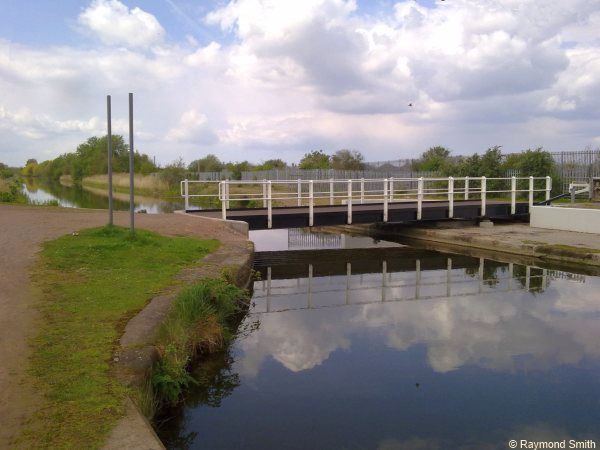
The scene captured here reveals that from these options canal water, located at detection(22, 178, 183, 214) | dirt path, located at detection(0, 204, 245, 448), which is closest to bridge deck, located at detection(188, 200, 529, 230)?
dirt path, located at detection(0, 204, 245, 448)

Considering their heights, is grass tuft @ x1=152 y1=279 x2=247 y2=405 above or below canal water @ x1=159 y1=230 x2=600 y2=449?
above

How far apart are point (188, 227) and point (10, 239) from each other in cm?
445

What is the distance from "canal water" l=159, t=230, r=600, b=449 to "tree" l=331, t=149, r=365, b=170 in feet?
123

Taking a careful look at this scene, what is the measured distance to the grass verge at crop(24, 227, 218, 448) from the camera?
3.97 metres

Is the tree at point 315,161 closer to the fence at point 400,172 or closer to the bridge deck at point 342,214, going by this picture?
the fence at point 400,172

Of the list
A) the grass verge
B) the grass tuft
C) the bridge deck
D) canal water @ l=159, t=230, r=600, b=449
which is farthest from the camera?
the bridge deck

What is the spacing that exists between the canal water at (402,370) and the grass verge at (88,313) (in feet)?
3.18

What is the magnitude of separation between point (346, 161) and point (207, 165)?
831 inches

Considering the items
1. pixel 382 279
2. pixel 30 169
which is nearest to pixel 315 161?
pixel 382 279

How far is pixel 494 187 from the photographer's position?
32.1 m

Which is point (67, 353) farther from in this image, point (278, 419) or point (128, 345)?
point (278, 419)

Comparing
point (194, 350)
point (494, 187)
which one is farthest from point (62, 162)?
point (194, 350)

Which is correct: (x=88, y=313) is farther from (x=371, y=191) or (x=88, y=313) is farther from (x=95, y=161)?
(x=95, y=161)

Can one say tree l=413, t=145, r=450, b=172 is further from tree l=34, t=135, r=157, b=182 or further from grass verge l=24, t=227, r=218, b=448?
tree l=34, t=135, r=157, b=182
